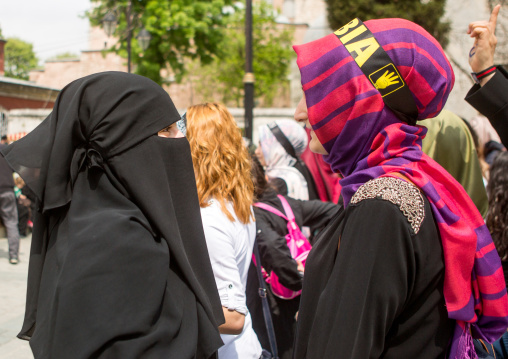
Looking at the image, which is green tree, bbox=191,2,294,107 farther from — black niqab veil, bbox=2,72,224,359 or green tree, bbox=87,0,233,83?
black niqab veil, bbox=2,72,224,359

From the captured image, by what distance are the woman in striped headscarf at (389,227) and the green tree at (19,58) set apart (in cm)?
4579

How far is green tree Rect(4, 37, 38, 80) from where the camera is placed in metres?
46.2

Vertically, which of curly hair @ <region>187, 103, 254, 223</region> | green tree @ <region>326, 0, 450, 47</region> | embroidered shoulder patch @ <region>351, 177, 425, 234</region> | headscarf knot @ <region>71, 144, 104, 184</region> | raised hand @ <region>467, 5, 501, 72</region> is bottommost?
curly hair @ <region>187, 103, 254, 223</region>

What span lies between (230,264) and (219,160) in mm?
574

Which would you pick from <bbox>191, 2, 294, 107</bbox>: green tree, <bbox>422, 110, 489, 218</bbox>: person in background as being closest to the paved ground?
<bbox>422, 110, 489, 218</bbox>: person in background

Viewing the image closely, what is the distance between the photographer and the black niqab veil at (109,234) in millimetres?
1497

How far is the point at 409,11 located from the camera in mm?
19094

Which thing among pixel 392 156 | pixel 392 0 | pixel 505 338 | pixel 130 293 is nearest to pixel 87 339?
pixel 130 293

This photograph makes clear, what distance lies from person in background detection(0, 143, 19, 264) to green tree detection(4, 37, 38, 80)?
3752 centimetres

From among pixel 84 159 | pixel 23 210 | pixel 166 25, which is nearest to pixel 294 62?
pixel 166 25

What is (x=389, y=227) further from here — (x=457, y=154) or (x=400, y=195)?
(x=457, y=154)

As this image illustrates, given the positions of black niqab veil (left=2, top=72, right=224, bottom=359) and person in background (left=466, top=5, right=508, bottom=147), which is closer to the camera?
black niqab veil (left=2, top=72, right=224, bottom=359)

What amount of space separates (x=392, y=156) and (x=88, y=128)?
3.35 ft

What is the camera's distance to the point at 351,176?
4.93 feet
